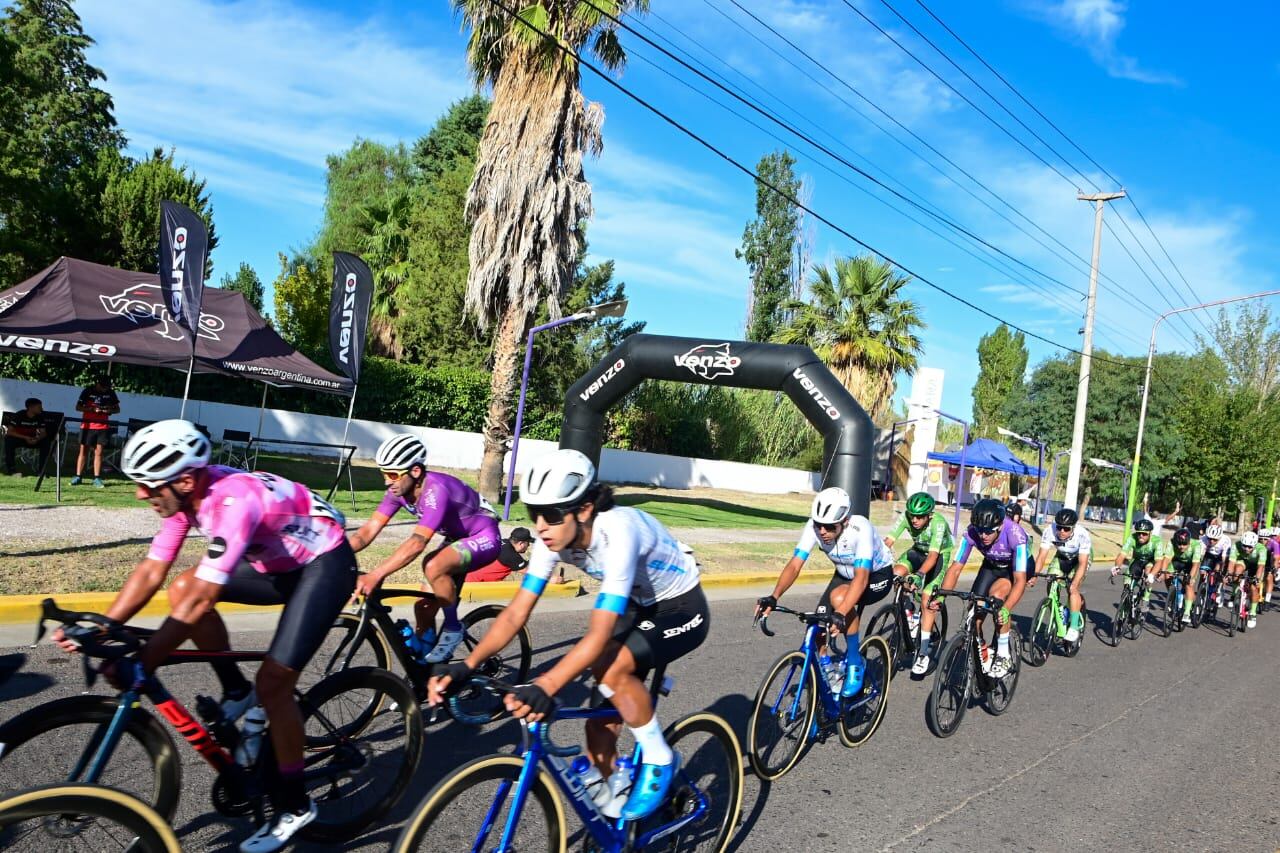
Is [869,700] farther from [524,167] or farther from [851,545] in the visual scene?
[524,167]

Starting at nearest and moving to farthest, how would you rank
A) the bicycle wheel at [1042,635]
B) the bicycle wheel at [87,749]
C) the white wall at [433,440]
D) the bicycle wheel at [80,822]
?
the bicycle wheel at [80,822], the bicycle wheel at [87,749], the bicycle wheel at [1042,635], the white wall at [433,440]

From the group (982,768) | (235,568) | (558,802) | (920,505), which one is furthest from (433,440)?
(558,802)

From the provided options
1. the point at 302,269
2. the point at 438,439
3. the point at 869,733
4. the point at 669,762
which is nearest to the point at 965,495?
the point at 438,439

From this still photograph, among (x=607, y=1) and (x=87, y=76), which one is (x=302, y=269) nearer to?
(x=87, y=76)

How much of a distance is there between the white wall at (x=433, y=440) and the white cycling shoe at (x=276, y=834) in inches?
389

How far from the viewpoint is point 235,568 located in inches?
143

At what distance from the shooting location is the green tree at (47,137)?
23.9 m

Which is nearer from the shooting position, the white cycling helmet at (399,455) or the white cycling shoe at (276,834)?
the white cycling shoe at (276,834)

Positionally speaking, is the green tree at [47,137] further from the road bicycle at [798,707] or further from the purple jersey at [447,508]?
the road bicycle at [798,707]

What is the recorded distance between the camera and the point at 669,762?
3.50m

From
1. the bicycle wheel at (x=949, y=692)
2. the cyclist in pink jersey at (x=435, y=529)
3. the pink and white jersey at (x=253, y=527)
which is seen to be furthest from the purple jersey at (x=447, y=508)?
the bicycle wheel at (x=949, y=692)

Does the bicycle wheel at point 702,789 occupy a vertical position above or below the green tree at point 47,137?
below

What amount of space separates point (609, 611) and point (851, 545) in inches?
129

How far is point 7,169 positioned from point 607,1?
17761 millimetres
